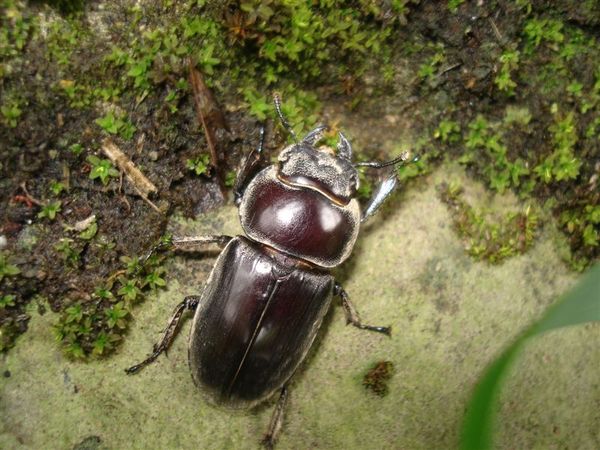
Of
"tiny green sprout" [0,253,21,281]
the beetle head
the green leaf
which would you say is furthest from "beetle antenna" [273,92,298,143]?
the green leaf

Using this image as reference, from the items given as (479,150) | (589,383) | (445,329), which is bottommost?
(589,383)

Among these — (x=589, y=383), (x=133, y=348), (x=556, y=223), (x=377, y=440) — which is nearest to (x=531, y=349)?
(x=589, y=383)

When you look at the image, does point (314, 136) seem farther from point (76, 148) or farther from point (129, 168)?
point (76, 148)

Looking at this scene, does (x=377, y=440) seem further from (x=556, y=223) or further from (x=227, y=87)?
(x=227, y=87)

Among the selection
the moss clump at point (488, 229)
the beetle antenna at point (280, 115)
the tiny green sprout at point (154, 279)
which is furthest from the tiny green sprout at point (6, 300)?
the moss clump at point (488, 229)

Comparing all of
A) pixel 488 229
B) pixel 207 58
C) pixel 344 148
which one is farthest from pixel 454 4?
pixel 207 58

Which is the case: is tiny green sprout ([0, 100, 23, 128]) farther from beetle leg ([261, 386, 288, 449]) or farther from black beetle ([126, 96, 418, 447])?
beetle leg ([261, 386, 288, 449])
